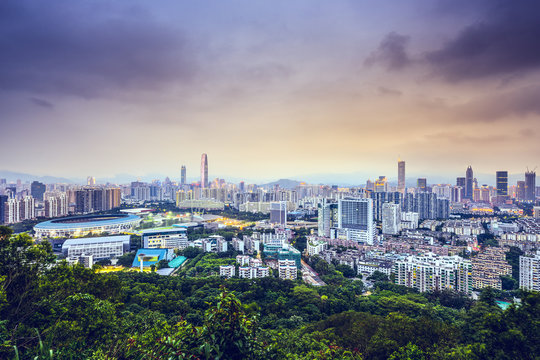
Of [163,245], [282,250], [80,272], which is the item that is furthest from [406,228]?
[80,272]

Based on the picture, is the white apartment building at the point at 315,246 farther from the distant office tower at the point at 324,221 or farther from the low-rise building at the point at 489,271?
the low-rise building at the point at 489,271

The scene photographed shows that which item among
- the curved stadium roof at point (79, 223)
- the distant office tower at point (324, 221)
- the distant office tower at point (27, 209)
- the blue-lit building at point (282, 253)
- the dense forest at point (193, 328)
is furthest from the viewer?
the distant office tower at point (27, 209)

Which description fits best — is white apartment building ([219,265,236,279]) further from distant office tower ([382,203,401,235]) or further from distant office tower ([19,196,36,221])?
distant office tower ([19,196,36,221])

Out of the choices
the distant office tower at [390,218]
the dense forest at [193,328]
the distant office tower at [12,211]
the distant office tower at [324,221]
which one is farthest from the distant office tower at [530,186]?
the distant office tower at [12,211]

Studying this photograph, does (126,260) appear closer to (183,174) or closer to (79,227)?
(79,227)

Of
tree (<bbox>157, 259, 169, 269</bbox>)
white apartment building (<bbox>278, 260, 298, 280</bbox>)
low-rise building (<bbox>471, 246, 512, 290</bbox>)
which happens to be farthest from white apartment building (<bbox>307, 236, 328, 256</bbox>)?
tree (<bbox>157, 259, 169, 269</bbox>)
